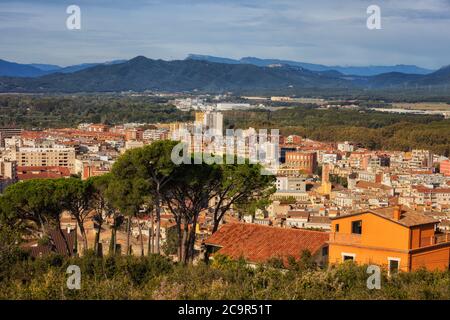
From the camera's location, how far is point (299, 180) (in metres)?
39.6

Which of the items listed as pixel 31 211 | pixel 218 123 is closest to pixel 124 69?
pixel 218 123

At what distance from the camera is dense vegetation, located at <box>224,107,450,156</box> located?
188ft

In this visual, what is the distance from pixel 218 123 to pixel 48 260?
50.9 meters

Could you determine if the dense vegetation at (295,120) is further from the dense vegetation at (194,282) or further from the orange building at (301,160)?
the dense vegetation at (194,282)

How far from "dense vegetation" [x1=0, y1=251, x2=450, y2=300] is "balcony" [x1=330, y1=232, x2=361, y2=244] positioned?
89 centimetres

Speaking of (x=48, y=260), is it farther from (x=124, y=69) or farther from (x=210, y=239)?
(x=124, y=69)

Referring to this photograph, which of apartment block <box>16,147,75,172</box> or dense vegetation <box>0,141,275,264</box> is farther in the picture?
apartment block <box>16,147,75,172</box>

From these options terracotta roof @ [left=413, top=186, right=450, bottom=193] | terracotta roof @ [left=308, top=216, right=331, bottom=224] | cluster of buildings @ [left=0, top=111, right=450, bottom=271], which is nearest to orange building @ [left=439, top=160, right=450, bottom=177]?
cluster of buildings @ [left=0, top=111, right=450, bottom=271]

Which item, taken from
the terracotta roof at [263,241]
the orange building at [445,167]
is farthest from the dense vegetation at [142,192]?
the orange building at [445,167]

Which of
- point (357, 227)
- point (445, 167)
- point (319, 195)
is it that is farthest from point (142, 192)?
point (445, 167)

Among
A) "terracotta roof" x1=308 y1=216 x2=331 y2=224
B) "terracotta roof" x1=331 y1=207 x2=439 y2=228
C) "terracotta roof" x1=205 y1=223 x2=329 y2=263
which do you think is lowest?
"terracotta roof" x1=308 y1=216 x2=331 y2=224

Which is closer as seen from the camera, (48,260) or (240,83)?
(48,260)

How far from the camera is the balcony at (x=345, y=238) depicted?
9.34 m

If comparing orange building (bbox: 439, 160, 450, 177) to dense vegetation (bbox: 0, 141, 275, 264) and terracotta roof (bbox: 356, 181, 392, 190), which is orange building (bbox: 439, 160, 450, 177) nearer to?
terracotta roof (bbox: 356, 181, 392, 190)
